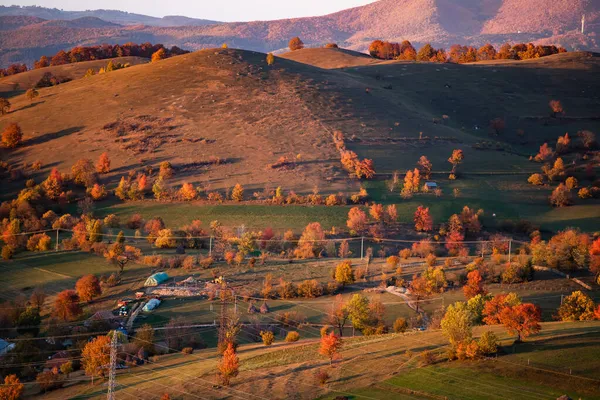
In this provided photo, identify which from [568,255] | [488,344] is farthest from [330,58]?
[488,344]


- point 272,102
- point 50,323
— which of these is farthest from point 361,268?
point 272,102

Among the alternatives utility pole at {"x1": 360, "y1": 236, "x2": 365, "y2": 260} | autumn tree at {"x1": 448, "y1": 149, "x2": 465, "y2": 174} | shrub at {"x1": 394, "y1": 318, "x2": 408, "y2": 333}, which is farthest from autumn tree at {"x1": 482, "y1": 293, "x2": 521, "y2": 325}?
autumn tree at {"x1": 448, "y1": 149, "x2": 465, "y2": 174}

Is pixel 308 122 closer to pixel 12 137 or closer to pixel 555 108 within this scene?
pixel 12 137

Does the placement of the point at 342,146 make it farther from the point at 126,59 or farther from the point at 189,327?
the point at 126,59

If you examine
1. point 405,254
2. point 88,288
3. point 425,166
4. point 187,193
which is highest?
point 425,166

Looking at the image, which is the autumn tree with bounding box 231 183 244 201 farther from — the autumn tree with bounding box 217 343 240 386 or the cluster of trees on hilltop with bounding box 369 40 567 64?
the cluster of trees on hilltop with bounding box 369 40 567 64

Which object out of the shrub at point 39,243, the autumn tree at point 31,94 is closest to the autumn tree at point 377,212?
the shrub at point 39,243
